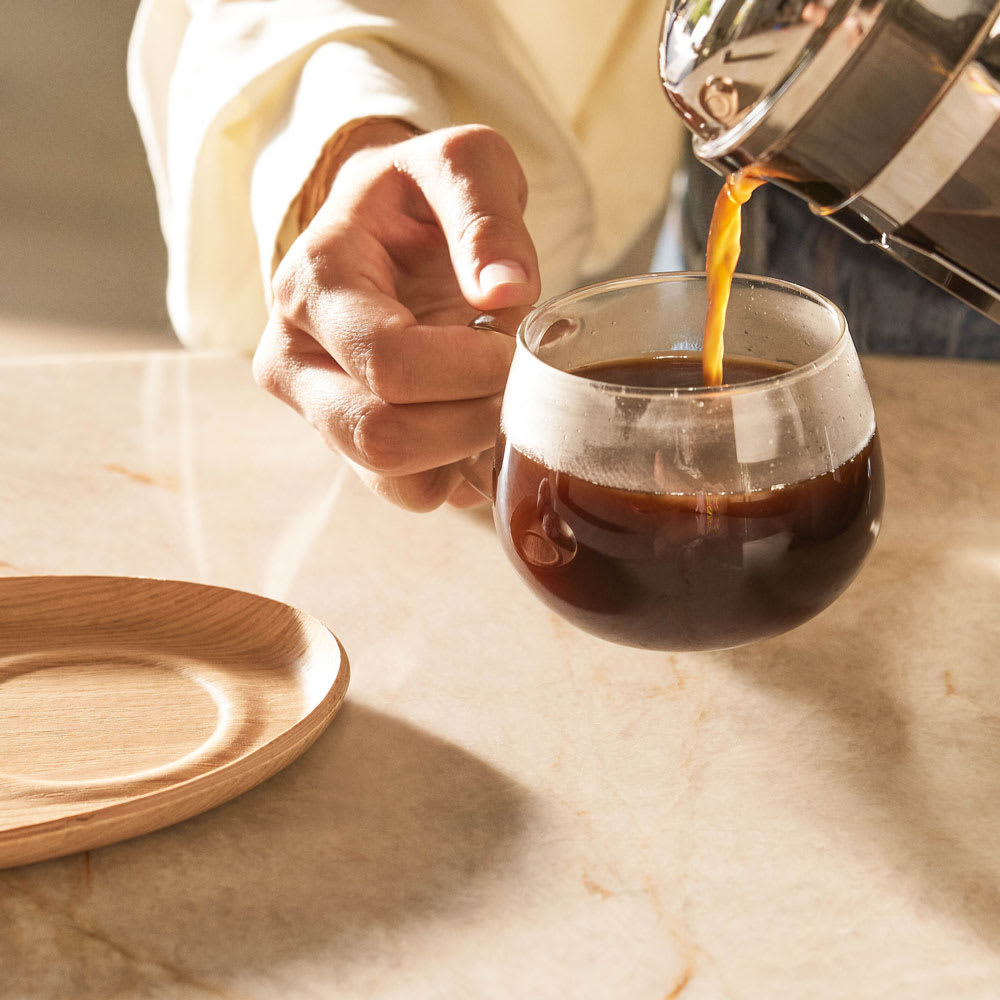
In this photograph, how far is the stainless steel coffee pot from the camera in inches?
13.4

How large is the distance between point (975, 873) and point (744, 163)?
0.27 metres

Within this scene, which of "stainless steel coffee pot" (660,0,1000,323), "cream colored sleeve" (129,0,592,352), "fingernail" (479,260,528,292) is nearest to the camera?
"stainless steel coffee pot" (660,0,1000,323)

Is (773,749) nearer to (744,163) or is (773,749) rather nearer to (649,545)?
(649,545)

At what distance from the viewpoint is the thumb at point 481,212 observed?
2.03ft

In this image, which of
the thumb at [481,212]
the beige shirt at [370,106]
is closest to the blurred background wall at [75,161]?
the beige shirt at [370,106]

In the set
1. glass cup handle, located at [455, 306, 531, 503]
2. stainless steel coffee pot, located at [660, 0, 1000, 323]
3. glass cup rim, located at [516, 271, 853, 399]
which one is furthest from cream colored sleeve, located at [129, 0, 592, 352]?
stainless steel coffee pot, located at [660, 0, 1000, 323]

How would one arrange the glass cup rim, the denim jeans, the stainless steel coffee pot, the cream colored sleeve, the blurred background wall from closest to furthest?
the stainless steel coffee pot, the glass cup rim, the cream colored sleeve, the denim jeans, the blurred background wall

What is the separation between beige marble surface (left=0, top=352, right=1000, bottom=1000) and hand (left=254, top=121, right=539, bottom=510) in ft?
0.23

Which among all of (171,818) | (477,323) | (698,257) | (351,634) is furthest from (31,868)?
(698,257)

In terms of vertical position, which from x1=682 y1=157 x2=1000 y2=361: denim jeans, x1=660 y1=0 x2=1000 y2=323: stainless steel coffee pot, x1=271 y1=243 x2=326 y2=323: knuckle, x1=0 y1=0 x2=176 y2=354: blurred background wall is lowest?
x1=0 y1=0 x2=176 y2=354: blurred background wall

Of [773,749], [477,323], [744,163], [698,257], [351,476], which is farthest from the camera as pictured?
[698,257]

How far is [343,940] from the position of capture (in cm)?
42

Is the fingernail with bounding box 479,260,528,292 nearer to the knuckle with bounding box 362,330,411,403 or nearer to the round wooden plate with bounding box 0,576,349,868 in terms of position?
the knuckle with bounding box 362,330,411,403

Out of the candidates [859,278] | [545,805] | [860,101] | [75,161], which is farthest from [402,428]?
[75,161]
